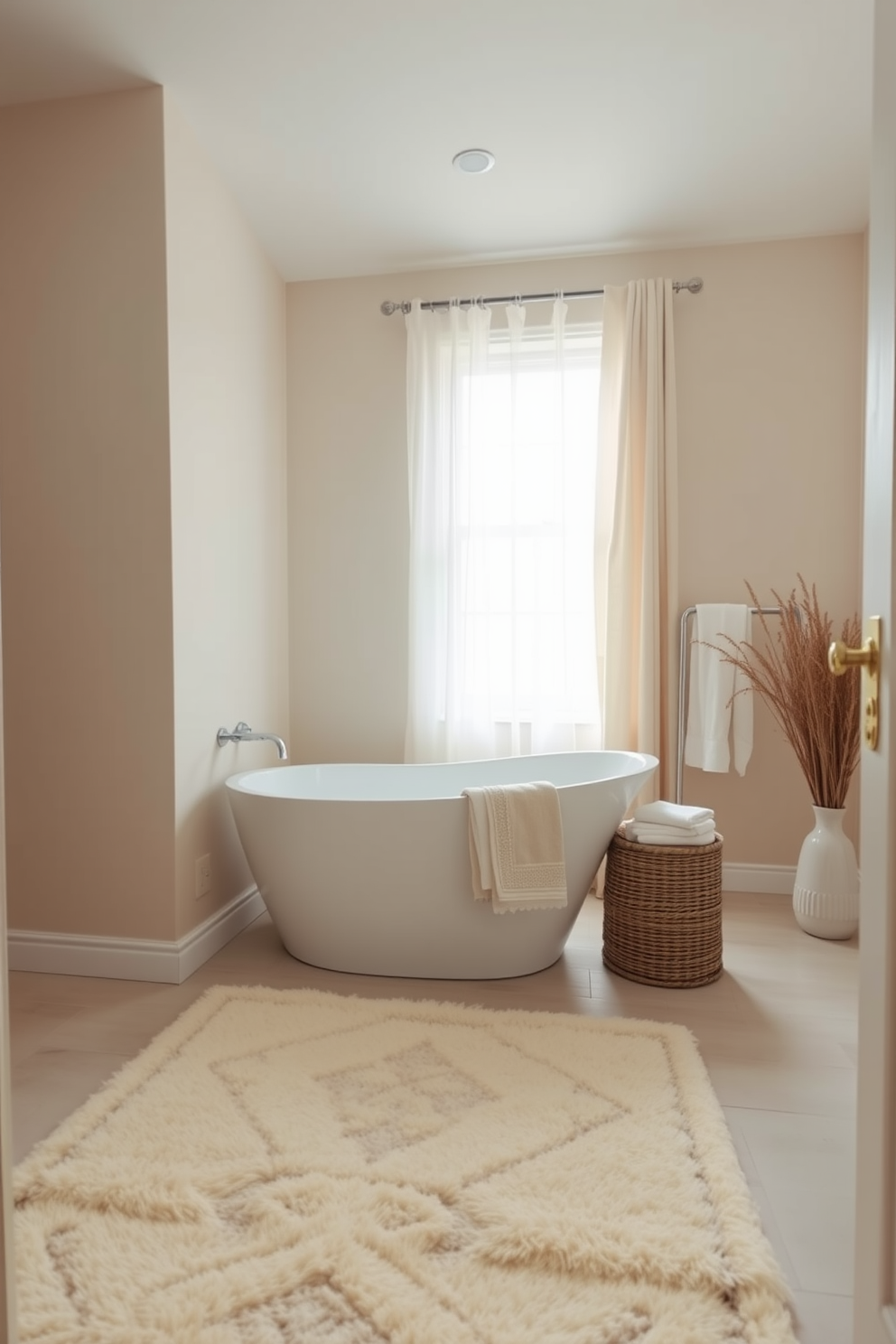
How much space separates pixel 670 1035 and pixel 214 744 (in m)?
1.77

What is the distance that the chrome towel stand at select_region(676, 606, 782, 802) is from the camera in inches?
141

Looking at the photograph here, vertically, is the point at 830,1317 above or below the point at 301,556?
below

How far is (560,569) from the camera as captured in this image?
374 cm

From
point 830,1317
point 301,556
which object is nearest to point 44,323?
point 301,556

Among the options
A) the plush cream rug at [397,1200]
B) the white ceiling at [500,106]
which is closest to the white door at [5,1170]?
the plush cream rug at [397,1200]

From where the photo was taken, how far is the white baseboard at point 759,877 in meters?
3.72

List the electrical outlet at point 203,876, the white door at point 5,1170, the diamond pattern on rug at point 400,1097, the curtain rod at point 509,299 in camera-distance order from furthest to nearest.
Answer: the curtain rod at point 509,299 → the electrical outlet at point 203,876 → the diamond pattern on rug at point 400,1097 → the white door at point 5,1170

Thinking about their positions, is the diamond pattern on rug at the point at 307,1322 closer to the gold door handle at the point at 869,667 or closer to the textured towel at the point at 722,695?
the gold door handle at the point at 869,667

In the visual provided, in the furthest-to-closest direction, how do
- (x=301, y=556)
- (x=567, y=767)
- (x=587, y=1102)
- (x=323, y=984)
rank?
1. (x=301, y=556)
2. (x=567, y=767)
3. (x=323, y=984)
4. (x=587, y=1102)

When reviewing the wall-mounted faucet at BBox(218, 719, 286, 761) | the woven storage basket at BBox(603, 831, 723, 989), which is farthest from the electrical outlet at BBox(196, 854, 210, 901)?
the woven storage basket at BBox(603, 831, 723, 989)

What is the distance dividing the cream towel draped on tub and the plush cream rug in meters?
0.42

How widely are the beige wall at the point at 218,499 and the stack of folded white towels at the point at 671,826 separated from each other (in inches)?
57.1

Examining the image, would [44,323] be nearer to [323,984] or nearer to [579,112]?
[579,112]

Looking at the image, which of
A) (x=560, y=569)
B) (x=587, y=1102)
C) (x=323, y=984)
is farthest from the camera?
(x=560, y=569)
